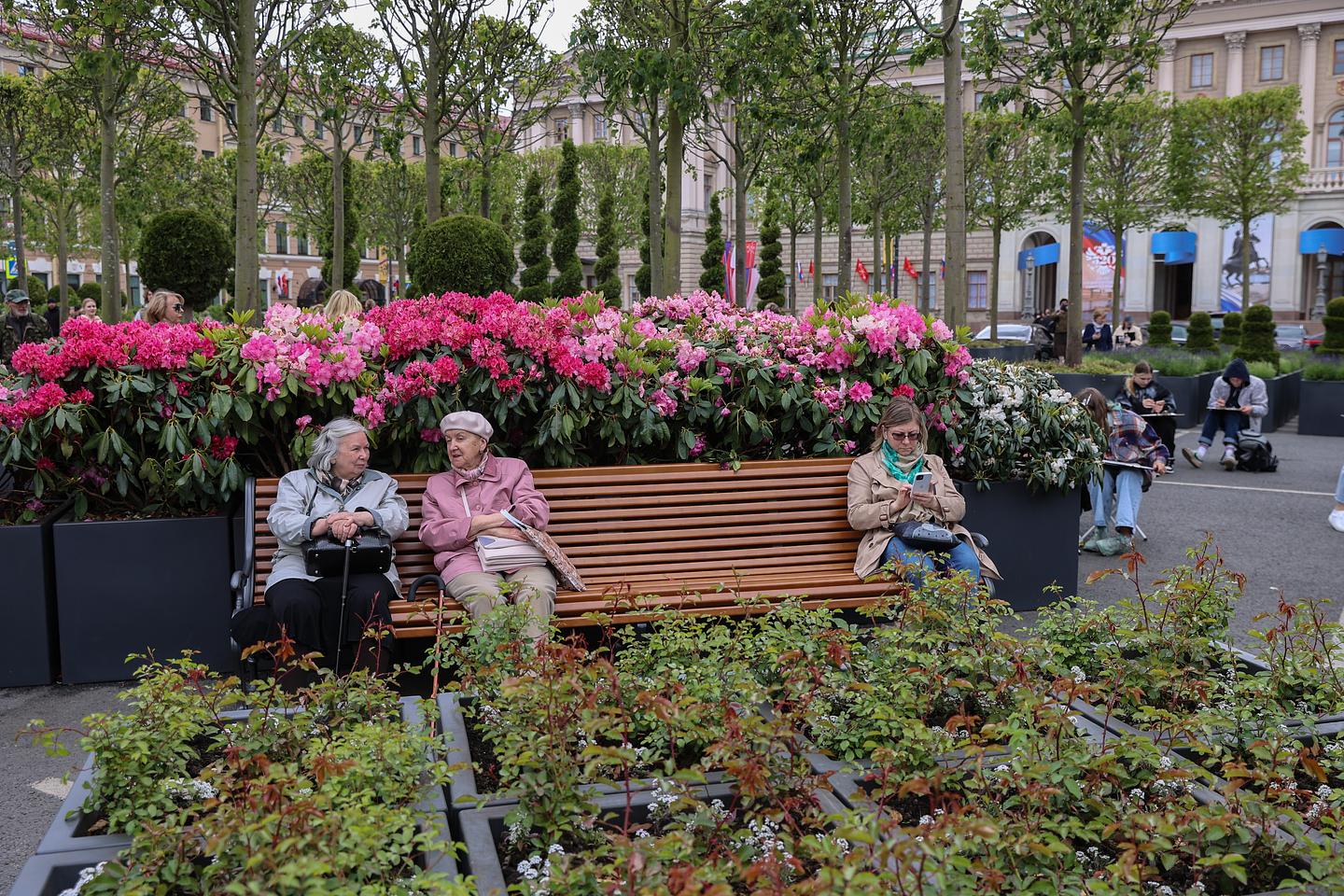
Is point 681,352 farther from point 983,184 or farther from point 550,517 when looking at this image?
point 983,184

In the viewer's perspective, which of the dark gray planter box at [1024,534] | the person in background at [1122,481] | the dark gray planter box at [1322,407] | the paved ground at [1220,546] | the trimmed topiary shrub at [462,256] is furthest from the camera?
the dark gray planter box at [1322,407]

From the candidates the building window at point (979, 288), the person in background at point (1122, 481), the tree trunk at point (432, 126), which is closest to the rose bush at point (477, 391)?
the person in background at point (1122, 481)

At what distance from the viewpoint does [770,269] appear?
43.9 metres

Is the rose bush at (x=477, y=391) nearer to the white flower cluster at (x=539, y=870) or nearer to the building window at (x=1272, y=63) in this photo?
the white flower cluster at (x=539, y=870)

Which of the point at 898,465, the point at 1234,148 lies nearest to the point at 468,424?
the point at 898,465

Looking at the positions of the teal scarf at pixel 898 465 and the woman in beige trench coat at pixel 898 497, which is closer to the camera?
the woman in beige trench coat at pixel 898 497

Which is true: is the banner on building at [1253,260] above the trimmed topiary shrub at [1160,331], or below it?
above

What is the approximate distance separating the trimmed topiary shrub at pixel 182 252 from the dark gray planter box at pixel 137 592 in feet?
37.3

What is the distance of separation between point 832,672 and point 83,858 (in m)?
2.28

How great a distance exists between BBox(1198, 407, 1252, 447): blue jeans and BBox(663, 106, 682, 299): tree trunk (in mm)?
6495

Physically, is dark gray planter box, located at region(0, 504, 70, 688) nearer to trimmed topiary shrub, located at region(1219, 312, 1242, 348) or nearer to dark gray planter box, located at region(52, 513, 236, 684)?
dark gray planter box, located at region(52, 513, 236, 684)

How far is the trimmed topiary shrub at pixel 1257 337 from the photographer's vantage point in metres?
21.0

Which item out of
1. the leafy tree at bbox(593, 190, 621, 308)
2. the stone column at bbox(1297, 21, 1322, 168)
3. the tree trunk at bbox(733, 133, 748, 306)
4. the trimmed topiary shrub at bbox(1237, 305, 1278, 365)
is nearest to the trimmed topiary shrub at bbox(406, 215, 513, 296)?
the tree trunk at bbox(733, 133, 748, 306)

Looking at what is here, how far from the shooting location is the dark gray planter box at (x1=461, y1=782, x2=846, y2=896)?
2.95 m
